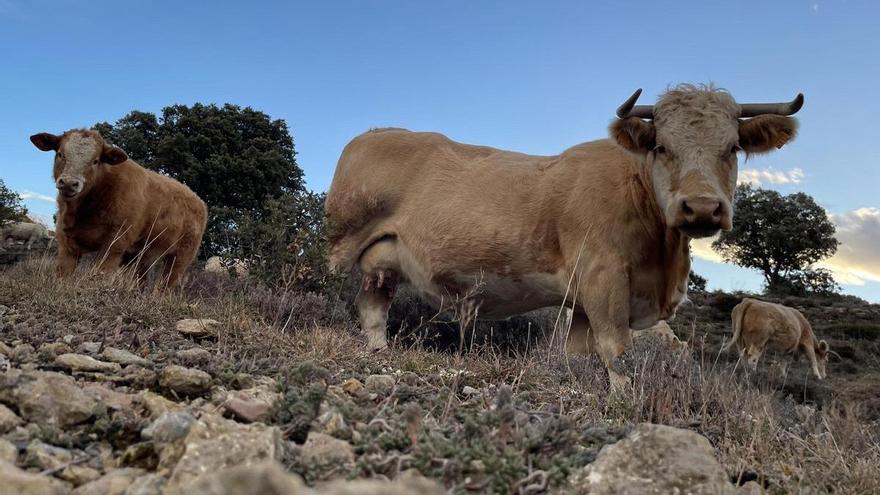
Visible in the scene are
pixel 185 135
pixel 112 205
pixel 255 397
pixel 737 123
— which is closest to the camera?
pixel 255 397

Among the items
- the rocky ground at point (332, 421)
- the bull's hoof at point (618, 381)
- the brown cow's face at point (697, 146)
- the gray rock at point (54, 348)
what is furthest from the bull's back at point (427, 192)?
the gray rock at point (54, 348)

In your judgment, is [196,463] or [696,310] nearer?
[196,463]

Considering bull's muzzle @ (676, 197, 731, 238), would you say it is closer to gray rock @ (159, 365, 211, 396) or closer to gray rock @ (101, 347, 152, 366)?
gray rock @ (159, 365, 211, 396)

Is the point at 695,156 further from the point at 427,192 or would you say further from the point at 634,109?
the point at 427,192

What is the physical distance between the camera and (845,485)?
10.5 ft

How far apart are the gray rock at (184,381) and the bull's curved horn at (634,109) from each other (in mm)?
4062

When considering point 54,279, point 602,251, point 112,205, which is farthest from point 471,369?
point 112,205

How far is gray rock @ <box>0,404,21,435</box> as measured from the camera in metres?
2.42

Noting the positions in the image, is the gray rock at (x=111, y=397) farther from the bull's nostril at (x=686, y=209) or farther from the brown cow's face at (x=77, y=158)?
the brown cow's face at (x=77, y=158)

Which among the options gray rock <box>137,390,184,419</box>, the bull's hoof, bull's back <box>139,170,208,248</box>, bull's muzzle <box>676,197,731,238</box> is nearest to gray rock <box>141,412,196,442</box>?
gray rock <box>137,390,184,419</box>

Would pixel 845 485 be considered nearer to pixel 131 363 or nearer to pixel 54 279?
pixel 131 363

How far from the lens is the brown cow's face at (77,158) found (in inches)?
304

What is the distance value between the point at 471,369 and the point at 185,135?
22.8 metres

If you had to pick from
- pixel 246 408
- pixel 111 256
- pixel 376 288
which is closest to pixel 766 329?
pixel 376 288
